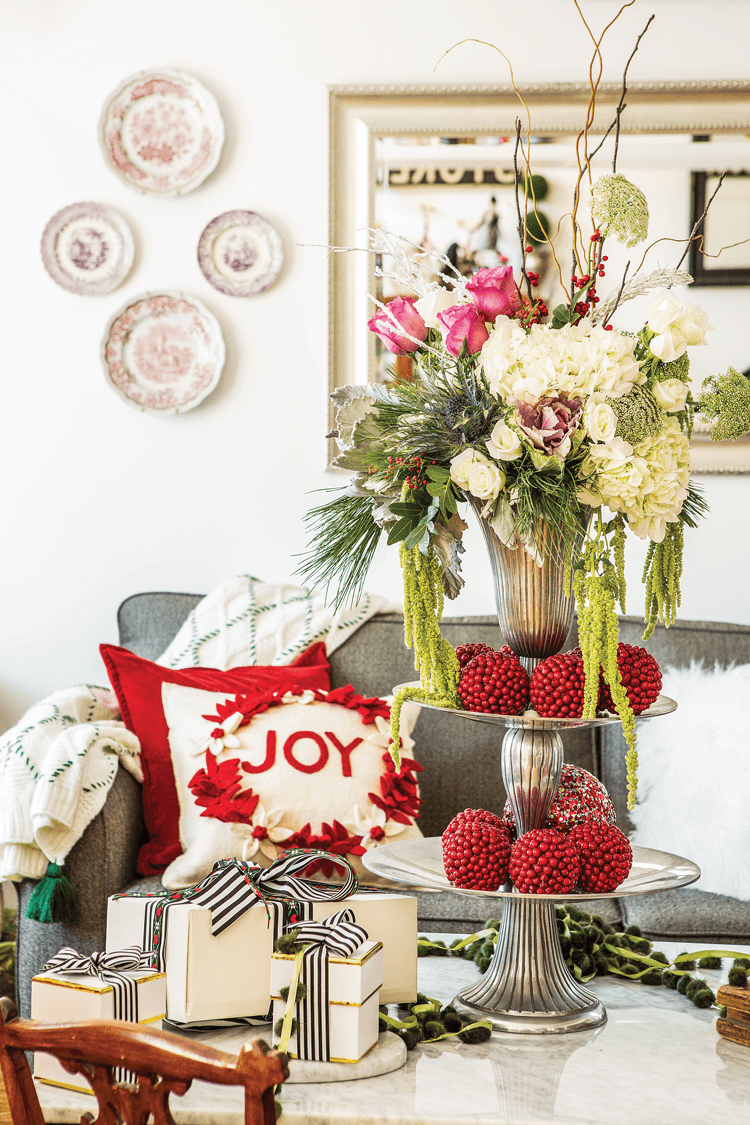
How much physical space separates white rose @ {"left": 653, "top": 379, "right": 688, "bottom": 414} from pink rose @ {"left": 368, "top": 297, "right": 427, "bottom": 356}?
25cm

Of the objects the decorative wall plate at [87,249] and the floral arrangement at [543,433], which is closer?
the floral arrangement at [543,433]

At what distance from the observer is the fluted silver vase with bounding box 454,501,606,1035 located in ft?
3.45

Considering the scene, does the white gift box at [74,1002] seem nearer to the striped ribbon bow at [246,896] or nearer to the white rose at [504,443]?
the striped ribbon bow at [246,896]

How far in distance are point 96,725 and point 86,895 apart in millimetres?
Answer: 331

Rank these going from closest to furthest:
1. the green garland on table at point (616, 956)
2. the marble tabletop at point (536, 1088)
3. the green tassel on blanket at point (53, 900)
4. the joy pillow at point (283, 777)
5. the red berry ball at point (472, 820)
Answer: the marble tabletop at point (536, 1088), the red berry ball at point (472, 820), the green garland on table at point (616, 956), the green tassel on blanket at point (53, 900), the joy pillow at point (283, 777)

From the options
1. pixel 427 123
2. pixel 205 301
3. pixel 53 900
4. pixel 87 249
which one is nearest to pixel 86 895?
pixel 53 900

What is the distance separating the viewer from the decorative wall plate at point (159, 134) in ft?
8.40

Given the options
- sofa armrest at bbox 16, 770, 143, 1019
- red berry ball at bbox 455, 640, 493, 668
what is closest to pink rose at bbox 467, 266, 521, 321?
red berry ball at bbox 455, 640, 493, 668

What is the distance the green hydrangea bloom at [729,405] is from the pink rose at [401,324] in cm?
30

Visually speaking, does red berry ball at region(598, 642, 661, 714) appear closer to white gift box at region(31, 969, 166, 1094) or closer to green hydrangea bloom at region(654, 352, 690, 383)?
green hydrangea bloom at region(654, 352, 690, 383)

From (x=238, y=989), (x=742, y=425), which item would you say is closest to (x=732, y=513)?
(x=742, y=425)

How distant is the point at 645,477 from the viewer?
95 cm

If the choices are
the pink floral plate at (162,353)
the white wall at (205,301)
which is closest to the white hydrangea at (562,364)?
the white wall at (205,301)

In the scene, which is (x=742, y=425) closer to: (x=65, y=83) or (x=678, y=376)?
(x=678, y=376)
